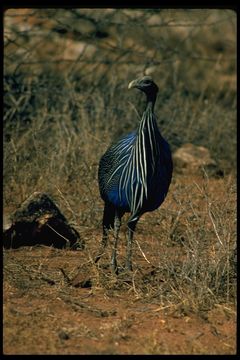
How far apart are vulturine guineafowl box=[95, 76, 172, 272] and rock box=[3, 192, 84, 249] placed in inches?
21.7

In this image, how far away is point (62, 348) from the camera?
4270mm

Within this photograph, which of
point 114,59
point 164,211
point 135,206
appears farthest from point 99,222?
point 114,59

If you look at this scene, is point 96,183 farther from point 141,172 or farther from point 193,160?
point 193,160

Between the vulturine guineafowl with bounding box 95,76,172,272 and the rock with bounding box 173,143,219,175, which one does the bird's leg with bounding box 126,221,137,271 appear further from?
the rock with bounding box 173,143,219,175

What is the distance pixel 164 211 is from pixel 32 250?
4.14 feet

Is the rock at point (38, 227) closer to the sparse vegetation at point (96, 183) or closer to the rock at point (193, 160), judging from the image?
the sparse vegetation at point (96, 183)

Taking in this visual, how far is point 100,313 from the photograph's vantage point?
4.79 meters

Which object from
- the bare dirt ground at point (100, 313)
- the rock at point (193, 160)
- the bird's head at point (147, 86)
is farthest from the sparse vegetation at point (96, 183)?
the bird's head at point (147, 86)

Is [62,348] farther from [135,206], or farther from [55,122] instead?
[55,122]

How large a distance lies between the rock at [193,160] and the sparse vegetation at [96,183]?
5.6 inches

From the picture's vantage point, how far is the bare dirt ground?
14.2 ft

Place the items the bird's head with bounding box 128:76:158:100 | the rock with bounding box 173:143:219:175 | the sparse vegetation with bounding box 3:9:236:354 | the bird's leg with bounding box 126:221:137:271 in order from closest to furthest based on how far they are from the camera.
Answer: the sparse vegetation with bounding box 3:9:236:354 → the bird's leg with bounding box 126:221:137:271 → the bird's head with bounding box 128:76:158:100 → the rock with bounding box 173:143:219:175

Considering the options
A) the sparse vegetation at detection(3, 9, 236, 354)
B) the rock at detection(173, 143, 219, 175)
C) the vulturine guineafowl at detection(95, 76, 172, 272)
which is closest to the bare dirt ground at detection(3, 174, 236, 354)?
the sparse vegetation at detection(3, 9, 236, 354)

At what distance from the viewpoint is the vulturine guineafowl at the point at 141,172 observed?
18.1 feet
